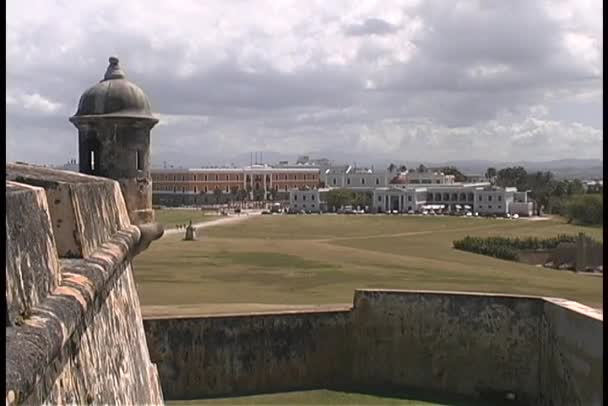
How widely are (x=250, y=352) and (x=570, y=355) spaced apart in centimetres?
509

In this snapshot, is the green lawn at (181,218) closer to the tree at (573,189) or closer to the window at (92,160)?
the tree at (573,189)

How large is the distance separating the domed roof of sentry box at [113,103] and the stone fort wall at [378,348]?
471cm

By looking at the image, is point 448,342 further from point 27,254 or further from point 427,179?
point 427,179

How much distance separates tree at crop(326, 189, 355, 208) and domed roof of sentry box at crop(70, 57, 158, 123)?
74.7 metres

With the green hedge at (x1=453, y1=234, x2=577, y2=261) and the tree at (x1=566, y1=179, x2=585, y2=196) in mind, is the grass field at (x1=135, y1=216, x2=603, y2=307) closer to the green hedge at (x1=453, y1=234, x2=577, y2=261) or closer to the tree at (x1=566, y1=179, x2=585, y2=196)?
the green hedge at (x1=453, y1=234, x2=577, y2=261)

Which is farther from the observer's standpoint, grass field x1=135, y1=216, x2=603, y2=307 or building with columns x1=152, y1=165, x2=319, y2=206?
building with columns x1=152, y1=165, x2=319, y2=206

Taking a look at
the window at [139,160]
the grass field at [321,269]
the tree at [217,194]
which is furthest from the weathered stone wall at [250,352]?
the tree at [217,194]

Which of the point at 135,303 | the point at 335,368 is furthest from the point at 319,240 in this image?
the point at 135,303

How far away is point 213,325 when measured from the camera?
13359 millimetres

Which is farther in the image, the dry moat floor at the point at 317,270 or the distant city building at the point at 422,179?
the distant city building at the point at 422,179

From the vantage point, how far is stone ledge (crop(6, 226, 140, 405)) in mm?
2527

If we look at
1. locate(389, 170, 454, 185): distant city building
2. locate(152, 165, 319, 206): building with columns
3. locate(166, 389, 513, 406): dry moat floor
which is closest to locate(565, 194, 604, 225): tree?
locate(389, 170, 454, 185): distant city building

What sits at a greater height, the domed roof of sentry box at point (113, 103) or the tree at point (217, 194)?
the domed roof of sentry box at point (113, 103)

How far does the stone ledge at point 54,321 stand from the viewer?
2527mm
